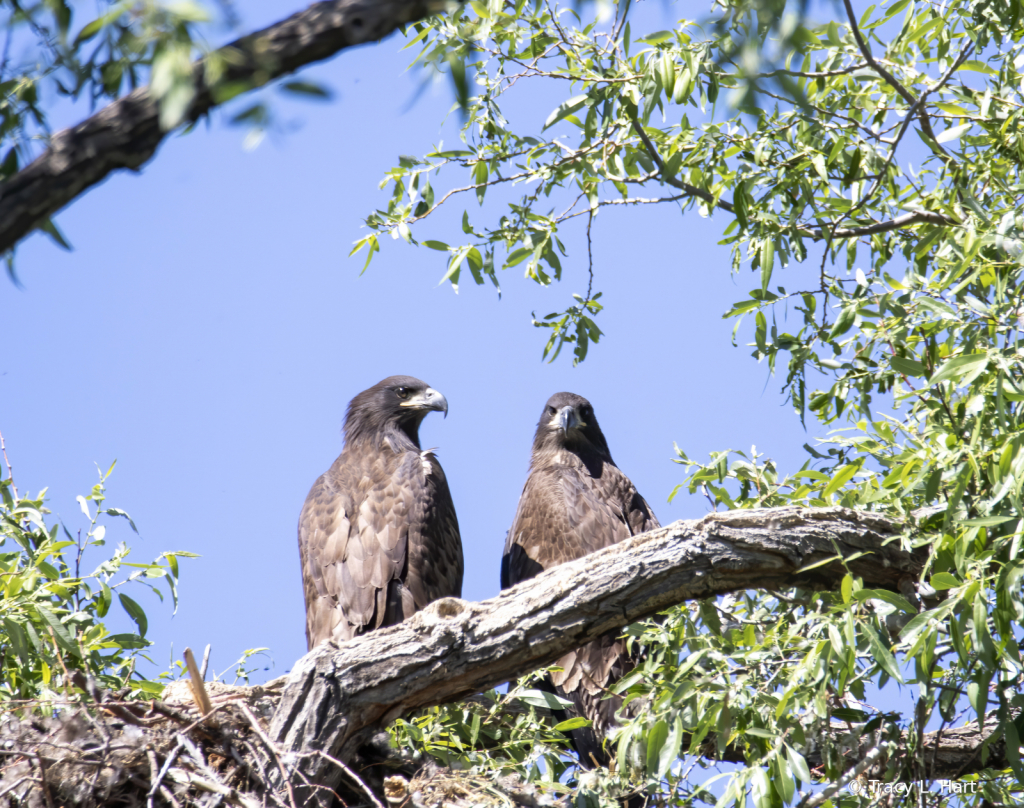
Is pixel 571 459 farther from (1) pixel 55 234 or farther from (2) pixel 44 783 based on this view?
(1) pixel 55 234

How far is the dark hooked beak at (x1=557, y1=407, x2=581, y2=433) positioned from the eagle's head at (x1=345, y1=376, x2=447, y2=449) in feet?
3.01

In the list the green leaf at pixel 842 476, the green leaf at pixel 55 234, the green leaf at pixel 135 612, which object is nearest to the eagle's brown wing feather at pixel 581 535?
the green leaf at pixel 842 476

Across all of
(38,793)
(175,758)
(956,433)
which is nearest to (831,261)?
(956,433)

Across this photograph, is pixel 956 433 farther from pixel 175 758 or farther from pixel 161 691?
pixel 161 691

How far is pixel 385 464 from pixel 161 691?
264 cm

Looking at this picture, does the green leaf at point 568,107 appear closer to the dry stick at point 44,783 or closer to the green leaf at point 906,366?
the green leaf at point 906,366

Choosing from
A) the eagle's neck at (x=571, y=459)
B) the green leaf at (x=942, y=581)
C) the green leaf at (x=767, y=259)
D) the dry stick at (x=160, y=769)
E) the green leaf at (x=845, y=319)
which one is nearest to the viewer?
the green leaf at (x=942, y=581)

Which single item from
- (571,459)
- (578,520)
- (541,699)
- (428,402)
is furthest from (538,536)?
(541,699)

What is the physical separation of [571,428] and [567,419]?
0.31 feet

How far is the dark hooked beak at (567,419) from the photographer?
7.52 metres

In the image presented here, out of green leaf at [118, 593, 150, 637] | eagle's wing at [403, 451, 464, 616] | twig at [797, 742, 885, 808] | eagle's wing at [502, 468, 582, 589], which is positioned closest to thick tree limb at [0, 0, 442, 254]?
green leaf at [118, 593, 150, 637]

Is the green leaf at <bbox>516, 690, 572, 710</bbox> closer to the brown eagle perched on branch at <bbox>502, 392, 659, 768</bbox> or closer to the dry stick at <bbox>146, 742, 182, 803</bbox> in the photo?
the dry stick at <bbox>146, 742, 182, 803</bbox>

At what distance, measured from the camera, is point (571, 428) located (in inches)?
299

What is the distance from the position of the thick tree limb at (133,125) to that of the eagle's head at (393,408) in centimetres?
547
